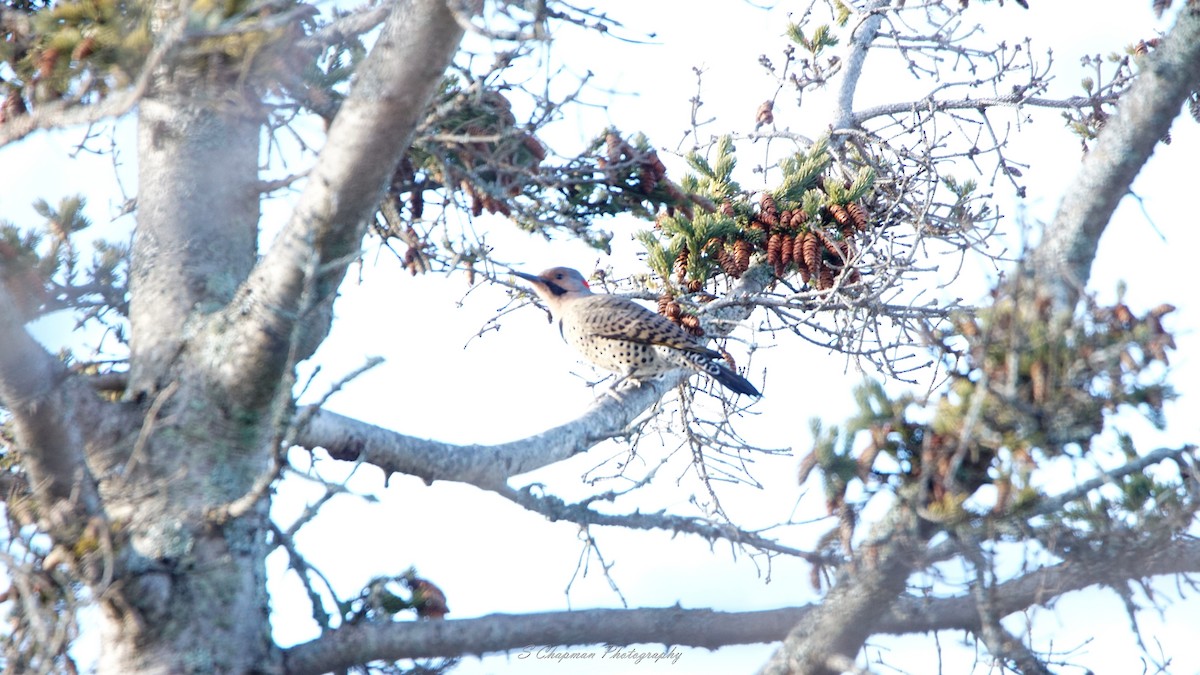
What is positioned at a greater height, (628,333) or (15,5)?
(15,5)

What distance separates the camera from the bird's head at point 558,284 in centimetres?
852

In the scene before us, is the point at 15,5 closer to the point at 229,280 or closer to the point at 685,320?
the point at 229,280

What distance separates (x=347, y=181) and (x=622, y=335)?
411cm

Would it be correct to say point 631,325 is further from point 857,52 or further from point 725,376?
point 857,52

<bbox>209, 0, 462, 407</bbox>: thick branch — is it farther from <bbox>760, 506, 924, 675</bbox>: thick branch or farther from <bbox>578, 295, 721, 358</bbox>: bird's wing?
<bbox>578, 295, 721, 358</bbox>: bird's wing

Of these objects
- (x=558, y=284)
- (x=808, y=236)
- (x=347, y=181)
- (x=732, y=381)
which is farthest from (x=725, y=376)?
(x=347, y=181)

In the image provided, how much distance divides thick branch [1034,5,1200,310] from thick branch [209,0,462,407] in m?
1.65

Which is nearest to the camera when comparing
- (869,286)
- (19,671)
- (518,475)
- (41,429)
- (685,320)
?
(19,671)

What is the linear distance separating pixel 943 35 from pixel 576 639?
5.55m

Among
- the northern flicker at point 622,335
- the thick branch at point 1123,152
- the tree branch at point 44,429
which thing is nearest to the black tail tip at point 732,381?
the northern flicker at point 622,335

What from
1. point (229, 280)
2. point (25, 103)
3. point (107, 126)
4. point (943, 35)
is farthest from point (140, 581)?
point (943, 35)

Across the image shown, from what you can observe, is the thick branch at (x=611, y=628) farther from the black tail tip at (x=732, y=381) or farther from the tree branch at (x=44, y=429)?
the black tail tip at (x=732, y=381)

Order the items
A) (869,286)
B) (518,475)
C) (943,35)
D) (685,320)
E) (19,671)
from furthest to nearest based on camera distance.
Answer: (943,35) → (685,320) → (869,286) → (518,475) → (19,671)

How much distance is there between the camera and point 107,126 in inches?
182
